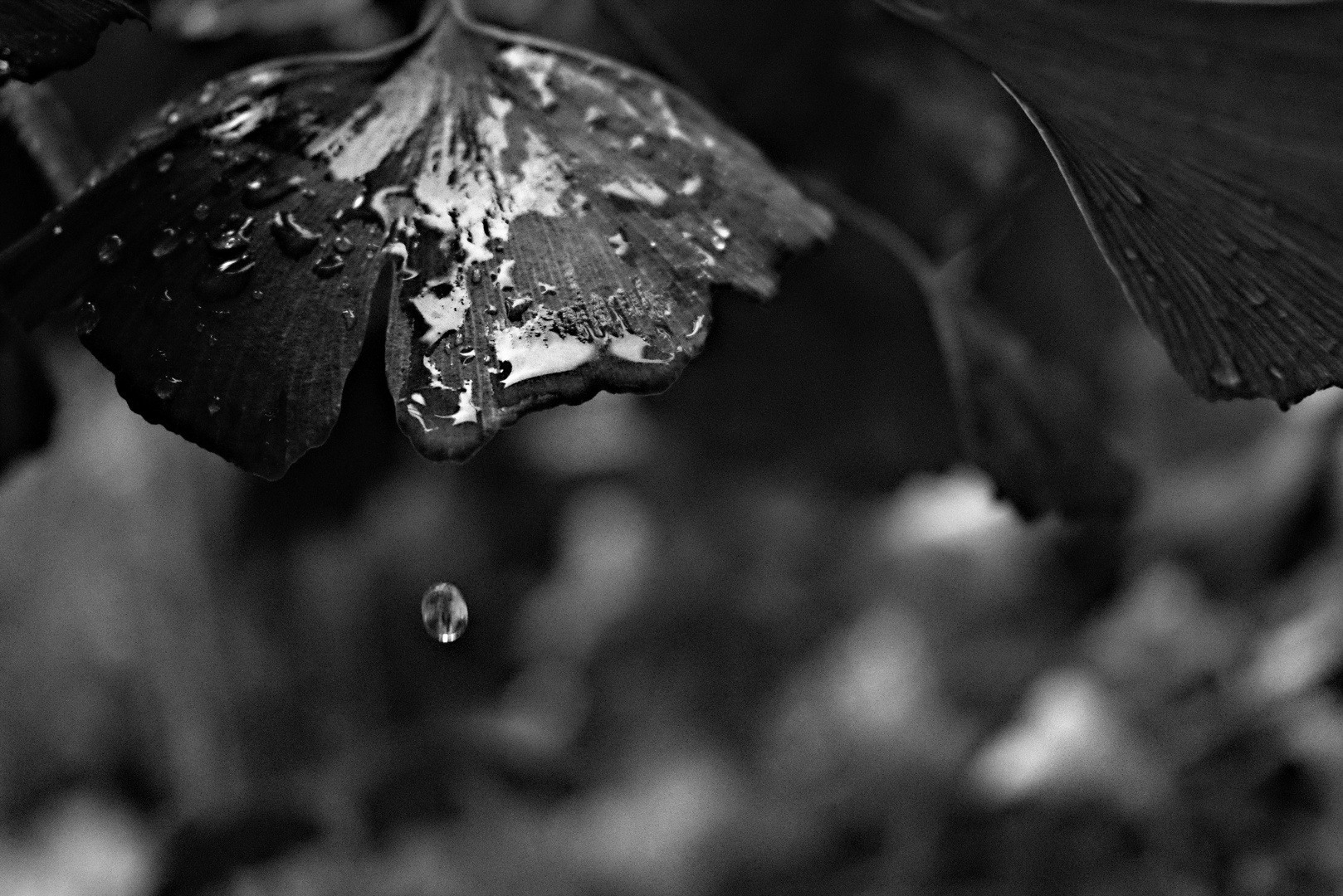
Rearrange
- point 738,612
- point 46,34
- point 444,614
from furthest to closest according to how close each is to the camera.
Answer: point 738,612
point 444,614
point 46,34

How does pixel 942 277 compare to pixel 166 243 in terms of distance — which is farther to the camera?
pixel 942 277

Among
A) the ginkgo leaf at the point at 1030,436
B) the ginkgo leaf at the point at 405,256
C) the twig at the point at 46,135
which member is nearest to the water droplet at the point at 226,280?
the ginkgo leaf at the point at 405,256

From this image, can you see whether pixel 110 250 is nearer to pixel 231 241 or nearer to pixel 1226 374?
pixel 231 241

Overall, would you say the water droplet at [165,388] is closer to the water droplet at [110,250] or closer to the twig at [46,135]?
the water droplet at [110,250]

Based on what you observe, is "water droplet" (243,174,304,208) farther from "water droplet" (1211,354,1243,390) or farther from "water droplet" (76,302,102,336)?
"water droplet" (1211,354,1243,390)

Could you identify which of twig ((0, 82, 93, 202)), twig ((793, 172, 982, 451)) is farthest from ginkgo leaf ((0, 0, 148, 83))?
twig ((793, 172, 982, 451))

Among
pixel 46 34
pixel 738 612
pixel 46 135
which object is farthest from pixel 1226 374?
pixel 738 612

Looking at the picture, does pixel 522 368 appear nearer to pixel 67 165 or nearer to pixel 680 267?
pixel 680 267
